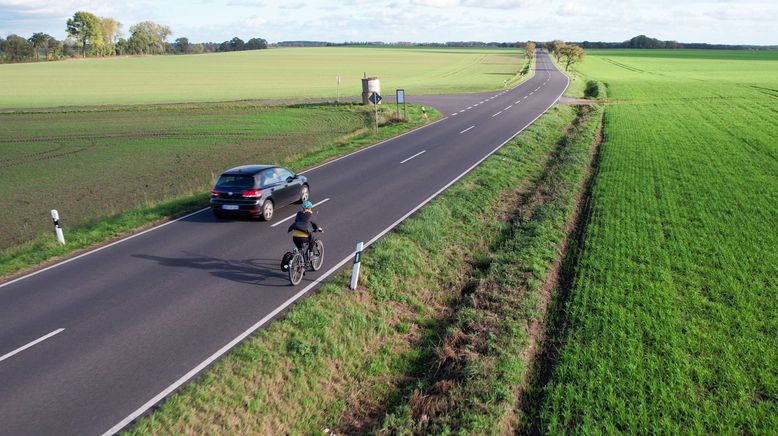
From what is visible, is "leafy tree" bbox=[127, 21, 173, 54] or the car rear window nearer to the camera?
the car rear window

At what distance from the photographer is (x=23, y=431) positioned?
659cm

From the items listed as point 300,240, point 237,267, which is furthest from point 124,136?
point 300,240

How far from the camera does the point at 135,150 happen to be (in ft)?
100

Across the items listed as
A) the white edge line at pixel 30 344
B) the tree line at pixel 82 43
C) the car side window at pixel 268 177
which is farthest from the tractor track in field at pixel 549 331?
the tree line at pixel 82 43

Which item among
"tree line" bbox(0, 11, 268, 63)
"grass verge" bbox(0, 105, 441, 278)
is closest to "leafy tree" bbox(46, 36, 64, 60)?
"tree line" bbox(0, 11, 268, 63)

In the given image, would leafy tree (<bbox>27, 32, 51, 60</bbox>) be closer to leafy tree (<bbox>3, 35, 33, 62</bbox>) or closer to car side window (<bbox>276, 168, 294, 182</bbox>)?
leafy tree (<bbox>3, 35, 33, 62</bbox>)

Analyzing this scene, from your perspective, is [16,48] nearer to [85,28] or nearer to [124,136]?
[85,28]

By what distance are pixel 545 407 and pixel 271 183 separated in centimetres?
1050

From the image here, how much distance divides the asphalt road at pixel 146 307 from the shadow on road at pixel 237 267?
23 millimetres

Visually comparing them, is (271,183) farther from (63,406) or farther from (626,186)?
(626,186)

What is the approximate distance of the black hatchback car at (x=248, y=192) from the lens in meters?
14.6

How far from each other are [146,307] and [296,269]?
2923 mm

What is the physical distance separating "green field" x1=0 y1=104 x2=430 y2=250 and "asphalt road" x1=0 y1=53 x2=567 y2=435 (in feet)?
17.9

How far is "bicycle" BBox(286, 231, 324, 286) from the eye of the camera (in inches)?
426
